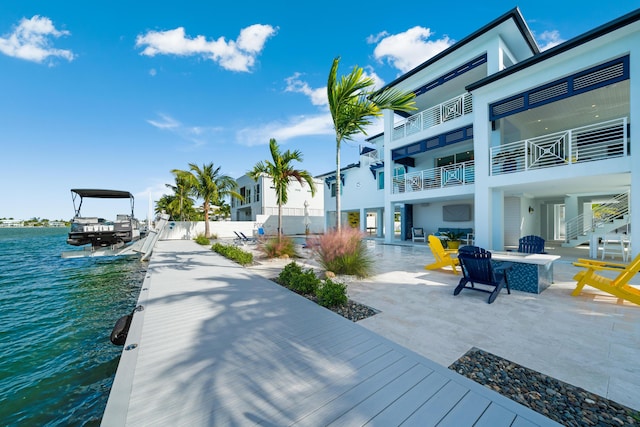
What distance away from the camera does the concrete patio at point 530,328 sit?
7.72 ft

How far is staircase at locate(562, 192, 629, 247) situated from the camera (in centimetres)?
916

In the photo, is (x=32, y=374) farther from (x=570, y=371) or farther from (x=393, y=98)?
(x=393, y=98)

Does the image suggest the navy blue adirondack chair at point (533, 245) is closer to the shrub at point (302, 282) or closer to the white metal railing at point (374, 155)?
the shrub at point (302, 282)

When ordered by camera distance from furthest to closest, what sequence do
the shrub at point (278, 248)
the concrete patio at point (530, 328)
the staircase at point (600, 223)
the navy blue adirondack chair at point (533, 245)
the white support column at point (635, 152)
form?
the shrub at point (278, 248) < the staircase at point (600, 223) < the navy blue adirondack chair at point (533, 245) < the white support column at point (635, 152) < the concrete patio at point (530, 328)

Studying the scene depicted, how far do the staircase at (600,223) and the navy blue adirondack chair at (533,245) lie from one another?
3.45m

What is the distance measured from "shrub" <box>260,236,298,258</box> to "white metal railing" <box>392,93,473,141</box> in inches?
364

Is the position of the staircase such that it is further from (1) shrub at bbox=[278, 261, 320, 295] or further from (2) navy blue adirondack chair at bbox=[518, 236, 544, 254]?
(1) shrub at bbox=[278, 261, 320, 295]

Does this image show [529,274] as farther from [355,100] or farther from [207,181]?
[207,181]

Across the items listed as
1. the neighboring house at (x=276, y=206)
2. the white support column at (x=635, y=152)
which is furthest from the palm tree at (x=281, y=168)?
the neighboring house at (x=276, y=206)

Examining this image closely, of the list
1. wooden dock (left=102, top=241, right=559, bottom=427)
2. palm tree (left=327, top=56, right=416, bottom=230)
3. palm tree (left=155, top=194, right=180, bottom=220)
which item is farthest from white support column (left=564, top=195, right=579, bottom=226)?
palm tree (left=155, top=194, right=180, bottom=220)

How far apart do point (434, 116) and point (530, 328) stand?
1206 centimetres

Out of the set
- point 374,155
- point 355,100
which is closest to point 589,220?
point 374,155

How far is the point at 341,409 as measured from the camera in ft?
5.90

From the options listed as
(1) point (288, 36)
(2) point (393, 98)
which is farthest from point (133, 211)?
(2) point (393, 98)
